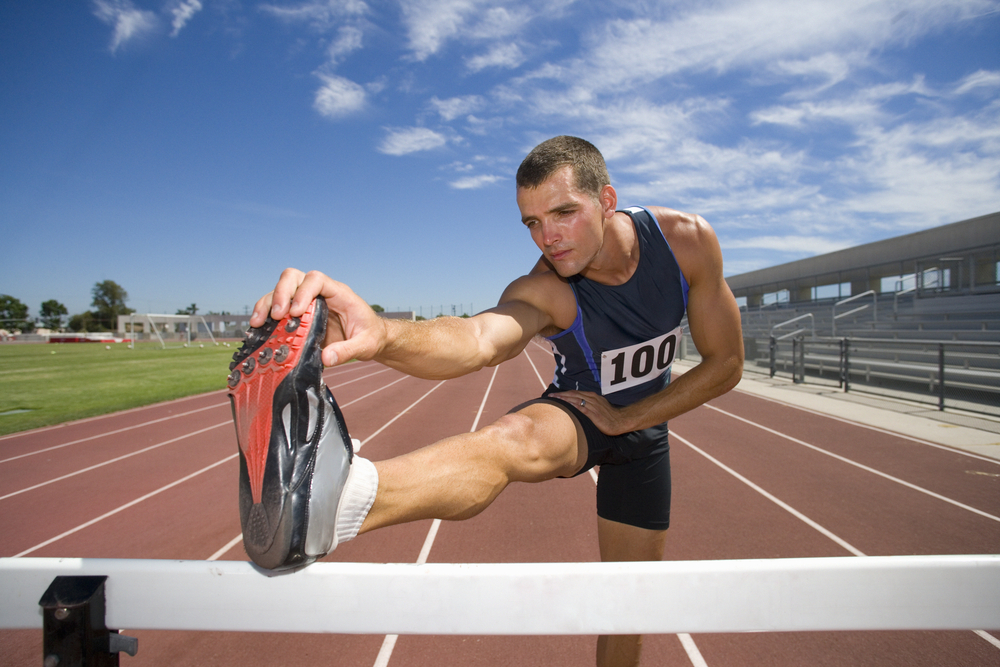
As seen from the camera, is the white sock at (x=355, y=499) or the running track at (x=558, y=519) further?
the running track at (x=558, y=519)

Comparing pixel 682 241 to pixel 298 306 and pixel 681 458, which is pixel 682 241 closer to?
pixel 298 306

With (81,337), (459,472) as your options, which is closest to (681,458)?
(459,472)

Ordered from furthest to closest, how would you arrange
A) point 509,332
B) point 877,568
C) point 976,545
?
point 976,545, point 509,332, point 877,568

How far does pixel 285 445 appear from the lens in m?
0.89

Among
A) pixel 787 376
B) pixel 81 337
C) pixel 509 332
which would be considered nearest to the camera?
pixel 509 332

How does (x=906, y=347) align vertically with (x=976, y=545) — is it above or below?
above

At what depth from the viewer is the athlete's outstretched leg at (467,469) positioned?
1.04 metres

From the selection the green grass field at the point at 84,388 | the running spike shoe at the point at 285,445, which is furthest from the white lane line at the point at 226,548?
the green grass field at the point at 84,388

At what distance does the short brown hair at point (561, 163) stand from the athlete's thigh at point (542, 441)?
0.71 m

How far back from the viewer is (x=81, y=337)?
53.0 metres

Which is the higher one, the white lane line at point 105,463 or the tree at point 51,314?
the tree at point 51,314

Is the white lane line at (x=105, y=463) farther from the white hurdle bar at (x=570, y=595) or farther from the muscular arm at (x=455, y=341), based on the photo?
the muscular arm at (x=455, y=341)

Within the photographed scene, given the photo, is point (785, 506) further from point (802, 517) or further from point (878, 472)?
point (878, 472)

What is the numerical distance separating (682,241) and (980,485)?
512cm
